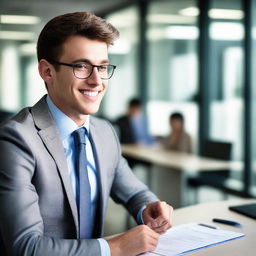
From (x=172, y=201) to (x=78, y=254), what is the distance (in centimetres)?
402

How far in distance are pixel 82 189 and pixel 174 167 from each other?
3433 mm

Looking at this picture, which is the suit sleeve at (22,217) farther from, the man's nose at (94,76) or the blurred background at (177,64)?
the blurred background at (177,64)

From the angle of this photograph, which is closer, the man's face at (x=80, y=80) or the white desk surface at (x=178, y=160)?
the man's face at (x=80, y=80)

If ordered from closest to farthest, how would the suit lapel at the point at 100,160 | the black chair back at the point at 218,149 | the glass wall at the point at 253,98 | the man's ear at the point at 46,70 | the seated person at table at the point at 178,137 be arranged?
1. the man's ear at the point at 46,70
2. the suit lapel at the point at 100,160
3. the black chair back at the point at 218,149
4. the seated person at table at the point at 178,137
5. the glass wall at the point at 253,98

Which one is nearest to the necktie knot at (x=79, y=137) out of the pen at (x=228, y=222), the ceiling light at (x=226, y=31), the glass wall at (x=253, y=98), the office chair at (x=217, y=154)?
the pen at (x=228, y=222)

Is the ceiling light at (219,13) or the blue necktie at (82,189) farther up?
the ceiling light at (219,13)

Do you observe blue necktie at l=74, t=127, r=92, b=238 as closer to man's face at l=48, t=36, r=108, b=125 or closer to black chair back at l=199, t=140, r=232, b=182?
man's face at l=48, t=36, r=108, b=125

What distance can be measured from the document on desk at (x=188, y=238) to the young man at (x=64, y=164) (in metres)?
0.05

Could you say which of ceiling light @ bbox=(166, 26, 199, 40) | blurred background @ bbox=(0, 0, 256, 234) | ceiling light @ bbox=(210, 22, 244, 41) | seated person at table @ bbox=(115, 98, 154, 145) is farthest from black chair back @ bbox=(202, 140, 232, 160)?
ceiling light @ bbox=(166, 26, 199, 40)

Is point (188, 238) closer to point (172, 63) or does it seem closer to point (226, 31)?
point (226, 31)

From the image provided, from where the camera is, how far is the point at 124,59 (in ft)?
33.7

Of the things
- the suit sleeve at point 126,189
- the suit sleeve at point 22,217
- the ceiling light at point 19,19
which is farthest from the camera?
the ceiling light at point 19,19

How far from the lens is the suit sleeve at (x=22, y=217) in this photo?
4.44 feet

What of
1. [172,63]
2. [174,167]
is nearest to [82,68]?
[174,167]
